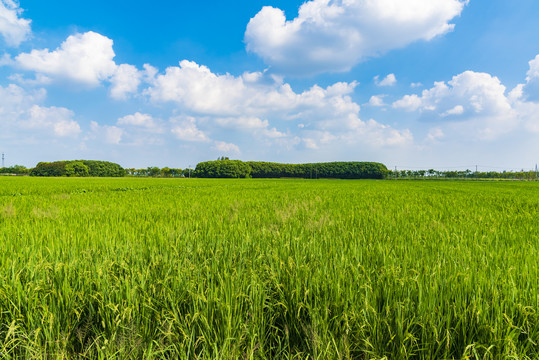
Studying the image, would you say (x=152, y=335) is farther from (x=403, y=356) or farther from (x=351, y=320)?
(x=403, y=356)

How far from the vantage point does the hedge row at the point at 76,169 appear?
127 meters

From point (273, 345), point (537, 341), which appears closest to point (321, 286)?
point (273, 345)

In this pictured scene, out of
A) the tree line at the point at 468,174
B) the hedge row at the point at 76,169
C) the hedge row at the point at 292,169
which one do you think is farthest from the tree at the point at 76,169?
the tree line at the point at 468,174

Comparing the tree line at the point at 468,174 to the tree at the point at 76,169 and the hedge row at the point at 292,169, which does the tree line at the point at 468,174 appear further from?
the tree at the point at 76,169

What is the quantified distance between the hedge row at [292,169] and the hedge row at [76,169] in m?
55.2

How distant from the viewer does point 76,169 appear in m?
128

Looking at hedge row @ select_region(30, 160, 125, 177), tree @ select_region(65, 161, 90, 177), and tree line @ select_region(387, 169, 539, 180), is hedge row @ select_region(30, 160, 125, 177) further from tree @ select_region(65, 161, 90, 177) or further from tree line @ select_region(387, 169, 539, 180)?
tree line @ select_region(387, 169, 539, 180)

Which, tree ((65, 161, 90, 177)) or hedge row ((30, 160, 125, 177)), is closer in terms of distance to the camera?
tree ((65, 161, 90, 177))

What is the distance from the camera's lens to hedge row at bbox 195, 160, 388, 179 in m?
126

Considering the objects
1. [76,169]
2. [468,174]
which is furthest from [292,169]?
[76,169]

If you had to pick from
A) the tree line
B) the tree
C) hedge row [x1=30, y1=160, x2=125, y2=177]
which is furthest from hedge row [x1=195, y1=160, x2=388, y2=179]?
the tree

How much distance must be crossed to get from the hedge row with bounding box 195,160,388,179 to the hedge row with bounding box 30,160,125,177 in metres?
55.2

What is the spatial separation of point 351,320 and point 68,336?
66.3 inches

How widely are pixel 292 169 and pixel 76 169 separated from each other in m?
114
